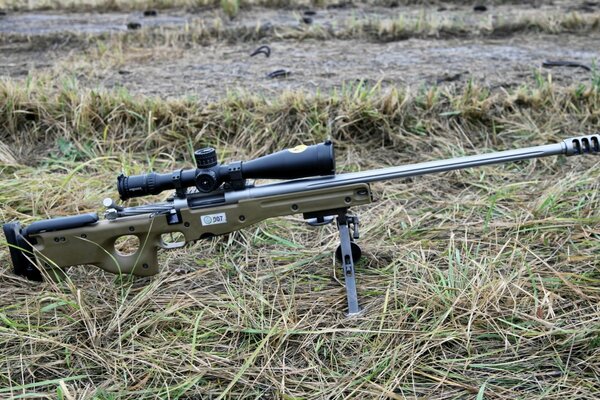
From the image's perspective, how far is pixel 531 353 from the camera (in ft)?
11.0

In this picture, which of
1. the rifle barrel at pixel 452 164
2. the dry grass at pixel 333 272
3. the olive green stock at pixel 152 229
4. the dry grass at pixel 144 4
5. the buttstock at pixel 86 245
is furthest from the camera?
the dry grass at pixel 144 4

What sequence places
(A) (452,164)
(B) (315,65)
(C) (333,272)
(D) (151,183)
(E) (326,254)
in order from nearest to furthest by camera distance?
(A) (452,164) → (D) (151,183) → (C) (333,272) → (E) (326,254) → (B) (315,65)

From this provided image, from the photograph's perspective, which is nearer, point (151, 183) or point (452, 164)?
point (452, 164)

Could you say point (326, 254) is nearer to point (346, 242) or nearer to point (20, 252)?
point (346, 242)

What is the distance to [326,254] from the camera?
4402 mm

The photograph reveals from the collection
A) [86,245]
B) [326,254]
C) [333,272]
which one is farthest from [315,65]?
[86,245]

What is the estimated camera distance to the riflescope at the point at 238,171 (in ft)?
11.8

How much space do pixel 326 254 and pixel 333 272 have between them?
25 cm

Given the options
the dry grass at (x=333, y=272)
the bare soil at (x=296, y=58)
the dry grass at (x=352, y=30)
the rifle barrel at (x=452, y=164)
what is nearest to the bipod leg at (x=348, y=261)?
the dry grass at (x=333, y=272)

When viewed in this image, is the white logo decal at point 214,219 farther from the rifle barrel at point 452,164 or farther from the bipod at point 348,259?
the bipod at point 348,259

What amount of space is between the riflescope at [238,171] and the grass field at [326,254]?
2.41 ft

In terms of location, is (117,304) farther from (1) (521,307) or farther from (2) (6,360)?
(1) (521,307)

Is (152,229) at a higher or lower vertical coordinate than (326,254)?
higher

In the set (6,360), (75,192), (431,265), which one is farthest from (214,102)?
(6,360)
